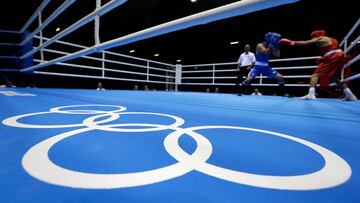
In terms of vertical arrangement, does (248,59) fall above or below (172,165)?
above

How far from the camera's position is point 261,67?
159 inches

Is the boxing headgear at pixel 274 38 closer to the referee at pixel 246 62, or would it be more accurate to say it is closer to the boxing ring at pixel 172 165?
the referee at pixel 246 62

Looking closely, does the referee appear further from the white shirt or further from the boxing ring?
the boxing ring

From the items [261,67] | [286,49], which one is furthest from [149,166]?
[286,49]

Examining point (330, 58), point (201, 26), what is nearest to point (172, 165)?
point (330, 58)

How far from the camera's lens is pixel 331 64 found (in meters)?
3.34

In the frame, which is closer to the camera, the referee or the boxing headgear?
the boxing headgear

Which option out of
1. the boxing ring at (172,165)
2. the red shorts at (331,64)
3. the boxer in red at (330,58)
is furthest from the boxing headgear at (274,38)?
the boxing ring at (172,165)

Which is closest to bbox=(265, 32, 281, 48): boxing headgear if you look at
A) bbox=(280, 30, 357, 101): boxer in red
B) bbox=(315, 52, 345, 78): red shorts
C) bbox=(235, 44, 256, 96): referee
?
bbox=(280, 30, 357, 101): boxer in red

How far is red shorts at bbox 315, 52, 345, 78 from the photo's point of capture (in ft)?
10.9

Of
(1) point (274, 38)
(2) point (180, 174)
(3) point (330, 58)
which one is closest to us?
(2) point (180, 174)

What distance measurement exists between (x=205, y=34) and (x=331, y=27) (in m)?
5.82

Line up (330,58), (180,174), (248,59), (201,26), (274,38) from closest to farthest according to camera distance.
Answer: (180,174)
(330,58)
(274,38)
(248,59)
(201,26)

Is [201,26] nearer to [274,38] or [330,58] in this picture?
[274,38]
